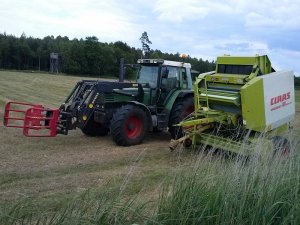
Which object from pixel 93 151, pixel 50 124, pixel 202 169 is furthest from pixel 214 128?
pixel 202 169

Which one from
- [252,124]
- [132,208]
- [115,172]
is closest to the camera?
[132,208]

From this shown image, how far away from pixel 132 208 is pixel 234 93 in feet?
17.7

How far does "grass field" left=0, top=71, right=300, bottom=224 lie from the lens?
9.70 ft

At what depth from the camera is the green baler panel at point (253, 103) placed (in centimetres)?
746

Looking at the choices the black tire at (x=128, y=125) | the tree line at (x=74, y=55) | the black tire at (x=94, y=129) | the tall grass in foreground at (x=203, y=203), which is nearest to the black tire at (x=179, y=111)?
the black tire at (x=128, y=125)

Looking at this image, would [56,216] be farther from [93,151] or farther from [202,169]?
[93,151]

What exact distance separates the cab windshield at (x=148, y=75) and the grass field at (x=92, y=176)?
143cm

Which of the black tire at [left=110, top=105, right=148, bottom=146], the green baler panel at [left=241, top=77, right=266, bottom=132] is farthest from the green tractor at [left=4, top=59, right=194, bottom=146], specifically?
the green baler panel at [left=241, top=77, right=266, bottom=132]

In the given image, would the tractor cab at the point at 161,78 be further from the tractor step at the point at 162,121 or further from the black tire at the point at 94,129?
the black tire at the point at 94,129

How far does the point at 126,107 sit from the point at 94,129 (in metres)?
1.50

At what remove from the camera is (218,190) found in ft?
11.2

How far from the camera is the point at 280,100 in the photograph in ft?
26.3

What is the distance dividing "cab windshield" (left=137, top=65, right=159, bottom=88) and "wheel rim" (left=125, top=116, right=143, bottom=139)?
4.04ft

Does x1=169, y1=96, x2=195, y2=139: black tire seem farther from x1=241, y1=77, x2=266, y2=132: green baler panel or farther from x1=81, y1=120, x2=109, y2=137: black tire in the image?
x1=241, y1=77, x2=266, y2=132: green baler panel
